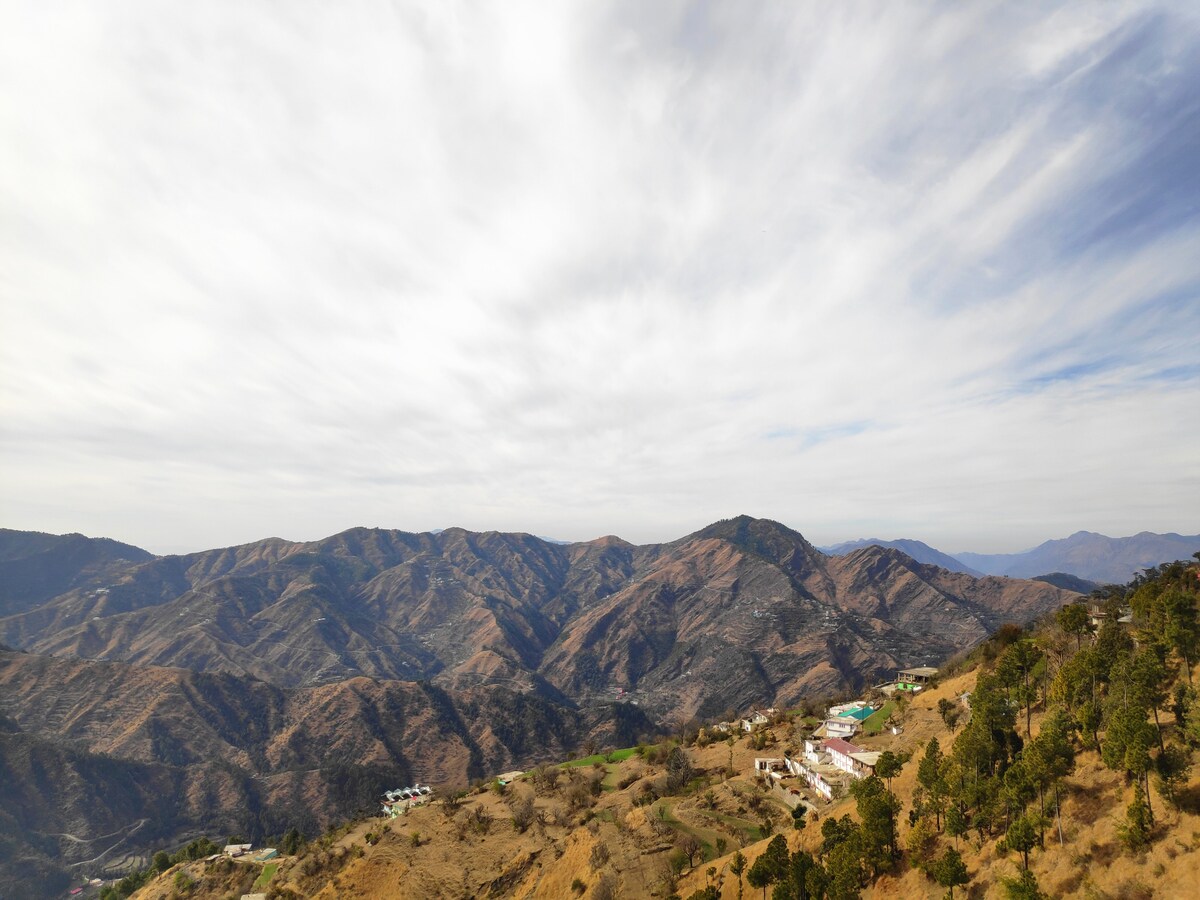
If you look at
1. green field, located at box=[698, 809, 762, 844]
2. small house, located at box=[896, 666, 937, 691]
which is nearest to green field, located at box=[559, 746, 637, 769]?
green field, located at box=[698, 809, 762, 844]

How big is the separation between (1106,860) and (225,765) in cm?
16596

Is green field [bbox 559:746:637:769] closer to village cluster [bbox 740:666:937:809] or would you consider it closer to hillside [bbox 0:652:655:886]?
village cluster [bbox 740:666:937:809]

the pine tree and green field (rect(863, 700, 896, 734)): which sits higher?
the pine tree

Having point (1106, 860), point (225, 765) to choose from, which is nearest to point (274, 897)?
point (1106, 860)

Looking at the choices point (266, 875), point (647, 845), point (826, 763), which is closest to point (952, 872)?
point (647, 845)

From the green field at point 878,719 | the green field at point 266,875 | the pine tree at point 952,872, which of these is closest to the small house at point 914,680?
the green field at point 878,719

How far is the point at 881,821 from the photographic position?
29969 mm

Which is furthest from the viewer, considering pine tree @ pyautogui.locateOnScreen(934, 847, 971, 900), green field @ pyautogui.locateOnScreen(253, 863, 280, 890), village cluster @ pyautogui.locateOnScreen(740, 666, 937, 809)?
green field @ pyautogui.locateOnScreen(253, 863, 280, 890)

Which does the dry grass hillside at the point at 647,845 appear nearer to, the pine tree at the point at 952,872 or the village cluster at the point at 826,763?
the pine tree at the point at 952,872

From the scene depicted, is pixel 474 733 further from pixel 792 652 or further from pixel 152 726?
pixel 792 652

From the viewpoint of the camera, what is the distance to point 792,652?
190m

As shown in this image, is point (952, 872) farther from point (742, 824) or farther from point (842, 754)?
point (842, 754)

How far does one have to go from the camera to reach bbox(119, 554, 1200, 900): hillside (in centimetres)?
2420

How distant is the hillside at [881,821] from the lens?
24203 millimetres
